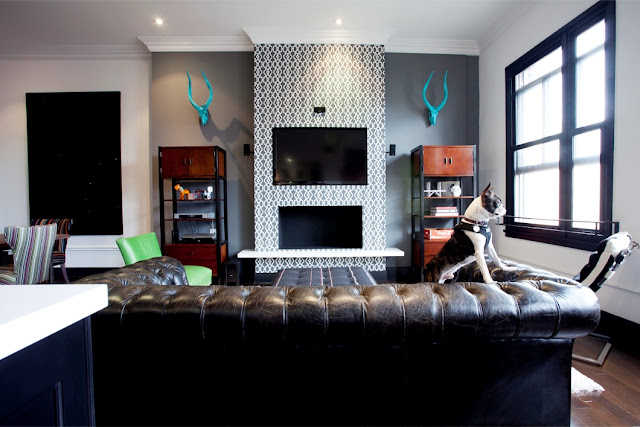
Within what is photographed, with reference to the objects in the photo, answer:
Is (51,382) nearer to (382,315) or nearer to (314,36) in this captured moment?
(382,315)

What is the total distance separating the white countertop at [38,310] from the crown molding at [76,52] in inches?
185

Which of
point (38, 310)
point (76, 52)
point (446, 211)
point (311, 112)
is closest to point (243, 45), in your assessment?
point (311, 112)

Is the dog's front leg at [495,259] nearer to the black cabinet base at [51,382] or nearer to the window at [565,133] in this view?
the window at [565,133]

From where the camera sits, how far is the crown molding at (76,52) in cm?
408

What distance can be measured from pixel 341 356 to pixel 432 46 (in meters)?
4.48

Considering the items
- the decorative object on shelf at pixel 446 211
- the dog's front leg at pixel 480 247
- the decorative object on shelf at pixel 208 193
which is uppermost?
the decorative object on shelf at pixel 208 193

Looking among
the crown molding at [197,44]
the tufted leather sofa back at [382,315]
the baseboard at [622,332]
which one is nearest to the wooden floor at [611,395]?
the baseboard at [622,332]

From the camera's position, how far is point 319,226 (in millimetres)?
4164

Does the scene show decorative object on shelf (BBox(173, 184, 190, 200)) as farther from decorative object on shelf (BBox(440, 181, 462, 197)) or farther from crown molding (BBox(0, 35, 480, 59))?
decorative object on shelf (BBox(440, 181, 462, 197))

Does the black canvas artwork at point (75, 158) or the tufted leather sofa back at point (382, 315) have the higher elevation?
the black canvas artwork at point (75, 158)

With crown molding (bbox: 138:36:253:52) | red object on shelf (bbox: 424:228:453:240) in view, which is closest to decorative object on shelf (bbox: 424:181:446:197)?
red object on shelf (bbox: 424:228:453:240)

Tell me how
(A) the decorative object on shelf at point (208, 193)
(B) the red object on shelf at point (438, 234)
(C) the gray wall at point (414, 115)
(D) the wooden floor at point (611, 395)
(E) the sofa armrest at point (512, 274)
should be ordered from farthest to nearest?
(C) the gray wall at point (414, 115), (A) the decorative object on shelf at point (208, 193), (B) the red object on shelf at point (438, 234), (D) the wooden floor at point (611, 395), (E) the sofa armrest at point (512, 274)

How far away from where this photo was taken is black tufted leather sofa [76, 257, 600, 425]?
98cm

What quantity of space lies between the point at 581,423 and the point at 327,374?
138 cm
